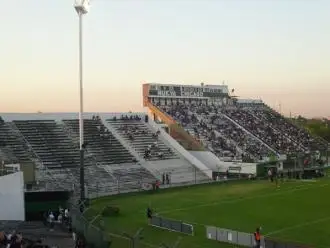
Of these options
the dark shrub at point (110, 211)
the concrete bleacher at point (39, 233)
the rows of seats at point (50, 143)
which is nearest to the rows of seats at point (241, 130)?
the rows of seats at point (50, 143)

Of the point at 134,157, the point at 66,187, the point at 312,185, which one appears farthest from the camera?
the point at 134,157

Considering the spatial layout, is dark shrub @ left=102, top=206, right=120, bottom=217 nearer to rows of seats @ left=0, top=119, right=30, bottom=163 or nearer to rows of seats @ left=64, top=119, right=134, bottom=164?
rows of seats @ left=0, top=119, right=30, bottom=163

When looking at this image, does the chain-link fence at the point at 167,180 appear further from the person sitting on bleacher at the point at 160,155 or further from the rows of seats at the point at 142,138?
the rows of seats at the point at 142,138

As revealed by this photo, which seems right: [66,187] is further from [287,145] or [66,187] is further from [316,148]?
[316,148]

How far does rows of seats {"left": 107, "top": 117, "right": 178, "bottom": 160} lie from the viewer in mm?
52188

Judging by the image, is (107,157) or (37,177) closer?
(37,177)

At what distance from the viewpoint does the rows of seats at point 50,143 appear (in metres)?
44.9

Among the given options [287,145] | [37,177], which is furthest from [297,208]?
[287,145]

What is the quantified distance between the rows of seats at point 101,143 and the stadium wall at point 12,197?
56.4ft

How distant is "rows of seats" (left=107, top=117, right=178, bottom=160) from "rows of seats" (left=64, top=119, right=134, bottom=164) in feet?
5.38

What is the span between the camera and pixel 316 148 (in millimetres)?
69250

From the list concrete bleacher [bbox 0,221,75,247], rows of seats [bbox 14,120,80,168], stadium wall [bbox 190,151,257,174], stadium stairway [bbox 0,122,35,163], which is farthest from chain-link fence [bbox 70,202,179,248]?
stadium wall [bbox 190,151,257,174]

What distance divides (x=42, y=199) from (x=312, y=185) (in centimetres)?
2249

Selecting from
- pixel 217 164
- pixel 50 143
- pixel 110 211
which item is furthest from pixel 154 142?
pixel 110 211
